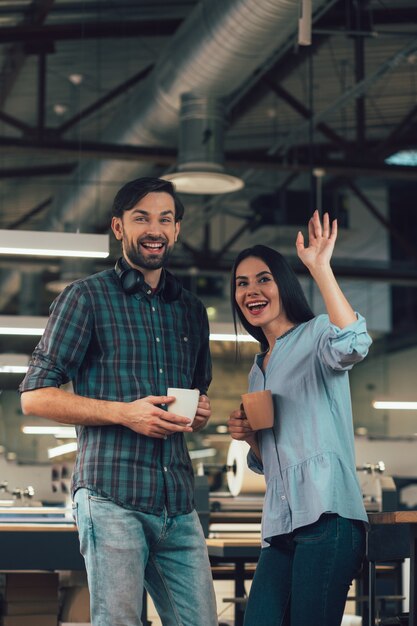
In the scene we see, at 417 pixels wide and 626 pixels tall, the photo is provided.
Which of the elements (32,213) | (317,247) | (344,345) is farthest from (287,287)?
(32,213)

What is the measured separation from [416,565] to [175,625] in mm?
956

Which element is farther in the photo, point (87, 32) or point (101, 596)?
point (87, 32)

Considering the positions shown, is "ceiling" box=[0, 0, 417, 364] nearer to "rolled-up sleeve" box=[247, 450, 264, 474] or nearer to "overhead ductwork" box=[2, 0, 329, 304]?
"overhead ductwork" box=[2, 0, 329, 304]

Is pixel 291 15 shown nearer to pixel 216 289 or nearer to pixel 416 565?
pixel 416 565

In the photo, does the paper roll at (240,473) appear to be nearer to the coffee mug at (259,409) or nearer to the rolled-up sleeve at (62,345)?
the coffee mug at (259,409)

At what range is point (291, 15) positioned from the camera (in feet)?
22.5

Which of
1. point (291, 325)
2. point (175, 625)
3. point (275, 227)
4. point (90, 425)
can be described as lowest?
point (175, 625)

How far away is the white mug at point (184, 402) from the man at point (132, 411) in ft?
0.07

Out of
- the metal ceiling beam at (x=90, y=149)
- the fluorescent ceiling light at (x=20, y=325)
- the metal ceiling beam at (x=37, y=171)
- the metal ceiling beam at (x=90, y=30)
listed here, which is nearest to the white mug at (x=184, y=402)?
the fluorescent ceiling light at (x=20, y=325)

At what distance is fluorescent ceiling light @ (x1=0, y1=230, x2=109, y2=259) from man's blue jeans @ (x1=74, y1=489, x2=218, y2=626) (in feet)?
12.1

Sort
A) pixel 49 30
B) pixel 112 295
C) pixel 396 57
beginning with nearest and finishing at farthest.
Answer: pixel 112 295
pixel 396 57
pixel 49 30

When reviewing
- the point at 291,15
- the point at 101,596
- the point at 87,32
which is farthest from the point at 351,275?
the point at 101,596

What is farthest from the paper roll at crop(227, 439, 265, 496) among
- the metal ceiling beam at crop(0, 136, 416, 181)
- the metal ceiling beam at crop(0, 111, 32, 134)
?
the metal ceiling beam at crop(0, 111, 32, 134)

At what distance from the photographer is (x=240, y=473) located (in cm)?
620
